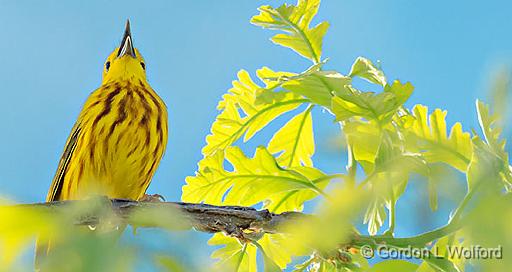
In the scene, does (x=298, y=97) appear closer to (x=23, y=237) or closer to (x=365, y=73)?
(x=365, y=73)

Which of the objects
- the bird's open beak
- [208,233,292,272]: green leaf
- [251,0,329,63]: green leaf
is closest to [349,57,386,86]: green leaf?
[251,0,329,63]: green leaf

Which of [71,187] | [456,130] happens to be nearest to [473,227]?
[456,130]

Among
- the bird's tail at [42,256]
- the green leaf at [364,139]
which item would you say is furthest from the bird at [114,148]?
the bird's tail at [42,256]

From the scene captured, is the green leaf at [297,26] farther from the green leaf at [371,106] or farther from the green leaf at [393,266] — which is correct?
the green leaf at [393,266]

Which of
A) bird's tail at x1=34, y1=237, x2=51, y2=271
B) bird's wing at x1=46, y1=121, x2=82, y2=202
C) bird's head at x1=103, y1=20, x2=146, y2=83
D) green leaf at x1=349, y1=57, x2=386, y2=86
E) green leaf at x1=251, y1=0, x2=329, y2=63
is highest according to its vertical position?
bird's head at x1=103, y1=20, x2=146, y2=83

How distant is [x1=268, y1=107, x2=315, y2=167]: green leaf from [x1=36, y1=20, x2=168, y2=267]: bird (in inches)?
27.2

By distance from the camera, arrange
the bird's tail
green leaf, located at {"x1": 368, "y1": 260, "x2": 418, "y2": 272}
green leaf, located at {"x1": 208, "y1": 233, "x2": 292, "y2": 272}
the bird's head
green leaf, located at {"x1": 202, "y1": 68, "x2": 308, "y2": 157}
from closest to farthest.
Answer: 1. the bird's tail
2. green leaf, located at {"x1": 368, "y1": 260, "x2": 418, "y2": 272}
3. green leaf, located at {"x1": 208, "y1": 233, "x2": 292, "y2": 272}
4. green leaf, located at {"x1": 202, "y1": 68, "x2": 308, "y2": 157}
5. the bird's head

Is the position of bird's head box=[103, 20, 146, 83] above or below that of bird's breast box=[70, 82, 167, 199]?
above

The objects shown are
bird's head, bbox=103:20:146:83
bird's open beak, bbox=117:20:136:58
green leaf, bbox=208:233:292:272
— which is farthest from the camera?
bird's open beak, bbox=117:20:136:58

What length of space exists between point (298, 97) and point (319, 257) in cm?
39

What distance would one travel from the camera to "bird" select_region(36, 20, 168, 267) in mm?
2025

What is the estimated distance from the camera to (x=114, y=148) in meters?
2.05

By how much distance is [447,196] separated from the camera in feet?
1.28

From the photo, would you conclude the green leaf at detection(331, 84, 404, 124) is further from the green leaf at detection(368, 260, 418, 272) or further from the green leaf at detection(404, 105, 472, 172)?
the green leaf at detection(368, 260, 418, 272)
